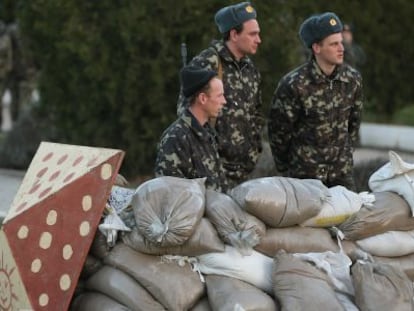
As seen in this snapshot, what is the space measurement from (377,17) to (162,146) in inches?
384

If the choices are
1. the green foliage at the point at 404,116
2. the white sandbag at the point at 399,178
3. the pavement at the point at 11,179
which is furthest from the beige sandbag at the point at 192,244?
the green foliage at the point at 404,116

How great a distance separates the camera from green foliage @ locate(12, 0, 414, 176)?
9008mm

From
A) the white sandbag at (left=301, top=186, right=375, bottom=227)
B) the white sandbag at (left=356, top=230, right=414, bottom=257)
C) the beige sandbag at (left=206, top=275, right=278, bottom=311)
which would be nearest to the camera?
the beige sandbag at (left=206, top=275, right=278, bottom=311)

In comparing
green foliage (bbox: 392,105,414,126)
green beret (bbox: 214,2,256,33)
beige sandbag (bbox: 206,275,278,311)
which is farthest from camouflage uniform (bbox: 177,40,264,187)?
green foliage (bbox: 392,105,414,126)

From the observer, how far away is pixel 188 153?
4707mm

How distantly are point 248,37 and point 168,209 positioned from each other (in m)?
1.67

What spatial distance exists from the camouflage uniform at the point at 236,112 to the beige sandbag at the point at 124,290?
1384 millimetres

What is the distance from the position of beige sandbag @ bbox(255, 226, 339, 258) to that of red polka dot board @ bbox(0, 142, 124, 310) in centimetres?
76

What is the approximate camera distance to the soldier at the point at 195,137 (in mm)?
4684

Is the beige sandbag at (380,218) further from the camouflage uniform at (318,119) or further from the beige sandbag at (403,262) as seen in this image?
the camouflage uniform at (318,119)

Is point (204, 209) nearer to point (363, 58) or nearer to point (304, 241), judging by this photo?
point (304, 241)

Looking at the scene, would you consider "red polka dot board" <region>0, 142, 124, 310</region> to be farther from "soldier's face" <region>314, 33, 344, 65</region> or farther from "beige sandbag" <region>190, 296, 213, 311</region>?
"soldier's face" <region>314, 33, 344, 65</region>

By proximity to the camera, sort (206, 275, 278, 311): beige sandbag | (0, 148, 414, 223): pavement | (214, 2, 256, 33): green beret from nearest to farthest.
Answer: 1. (206, 275, 278, 311): beige sandbag
2. (214, 2, 256, 33): green beret
3. (0, 148, 414, 223): pavement

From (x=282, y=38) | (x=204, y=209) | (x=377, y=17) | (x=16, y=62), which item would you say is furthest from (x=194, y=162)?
(x=16, y=62)
